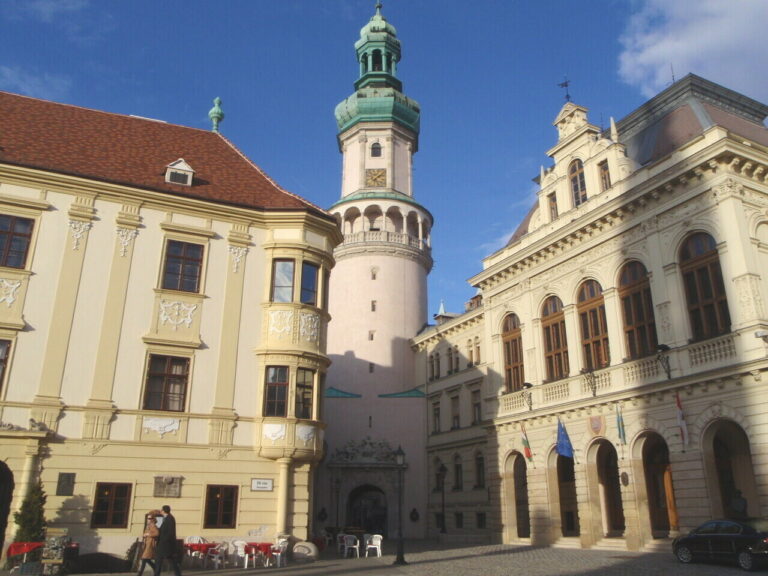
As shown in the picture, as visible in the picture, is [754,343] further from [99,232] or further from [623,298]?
[99,232]

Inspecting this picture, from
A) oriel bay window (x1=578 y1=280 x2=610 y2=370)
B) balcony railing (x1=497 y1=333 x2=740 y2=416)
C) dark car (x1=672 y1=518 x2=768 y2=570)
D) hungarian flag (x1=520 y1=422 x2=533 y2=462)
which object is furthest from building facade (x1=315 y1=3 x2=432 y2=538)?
dark car (x1=672 y1=518 x2=768 y2=570)

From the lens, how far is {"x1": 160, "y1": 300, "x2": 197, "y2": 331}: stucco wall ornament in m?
23.0

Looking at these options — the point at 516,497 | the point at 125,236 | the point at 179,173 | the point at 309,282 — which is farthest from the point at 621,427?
the point at 125,236

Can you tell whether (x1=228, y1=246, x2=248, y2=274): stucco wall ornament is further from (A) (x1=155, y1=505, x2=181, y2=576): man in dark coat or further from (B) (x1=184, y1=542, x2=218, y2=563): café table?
(A) (x1=155, y1=505, x2=181, y2=576): man in dark coat

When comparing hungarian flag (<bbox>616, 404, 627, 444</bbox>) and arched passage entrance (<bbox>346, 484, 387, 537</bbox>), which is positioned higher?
hungarian flag (<bbox>616, 404, 627, 444</bbox>)

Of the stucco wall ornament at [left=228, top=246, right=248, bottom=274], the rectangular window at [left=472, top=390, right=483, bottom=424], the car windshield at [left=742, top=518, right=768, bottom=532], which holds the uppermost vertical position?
the stucco wall ornament at [left=228, top=246, right=248, bottom=274]

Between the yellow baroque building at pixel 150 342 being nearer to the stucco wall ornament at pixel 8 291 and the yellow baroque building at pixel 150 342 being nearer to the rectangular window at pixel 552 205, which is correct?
the stucco wall ornament at pixel 8 291

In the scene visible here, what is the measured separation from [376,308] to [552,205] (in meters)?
18.2

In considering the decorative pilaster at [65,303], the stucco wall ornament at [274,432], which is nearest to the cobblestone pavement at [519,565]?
the stucco wall ornament at [274,432]

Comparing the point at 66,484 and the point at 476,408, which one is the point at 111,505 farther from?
the point at 476,408

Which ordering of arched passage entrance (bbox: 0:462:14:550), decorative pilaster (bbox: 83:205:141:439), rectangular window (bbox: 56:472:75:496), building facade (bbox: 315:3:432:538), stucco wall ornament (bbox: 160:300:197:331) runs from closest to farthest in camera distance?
rectangular window (bbox: 56:472:75:496), arched passage entrance (bbox: 0:462:14:550), decorative pilaster (bbox: 83:205:141:439), stucco wall ornament (bbox: 160:300:197:331), building facade (bbox: 315:3:432:538)

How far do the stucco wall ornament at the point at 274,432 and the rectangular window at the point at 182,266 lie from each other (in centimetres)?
554

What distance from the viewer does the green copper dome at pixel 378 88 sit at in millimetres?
51938

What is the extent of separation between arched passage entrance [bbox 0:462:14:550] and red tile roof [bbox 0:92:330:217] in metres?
10.1
